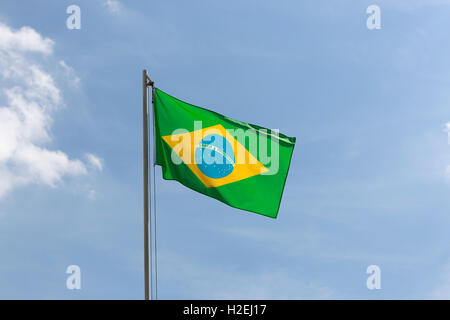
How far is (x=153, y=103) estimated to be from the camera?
1797 centimetres

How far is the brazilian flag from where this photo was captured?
1761 cm

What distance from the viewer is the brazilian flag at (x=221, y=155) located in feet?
57.8

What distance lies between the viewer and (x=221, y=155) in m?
18.3

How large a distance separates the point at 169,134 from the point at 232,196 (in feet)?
9.00
